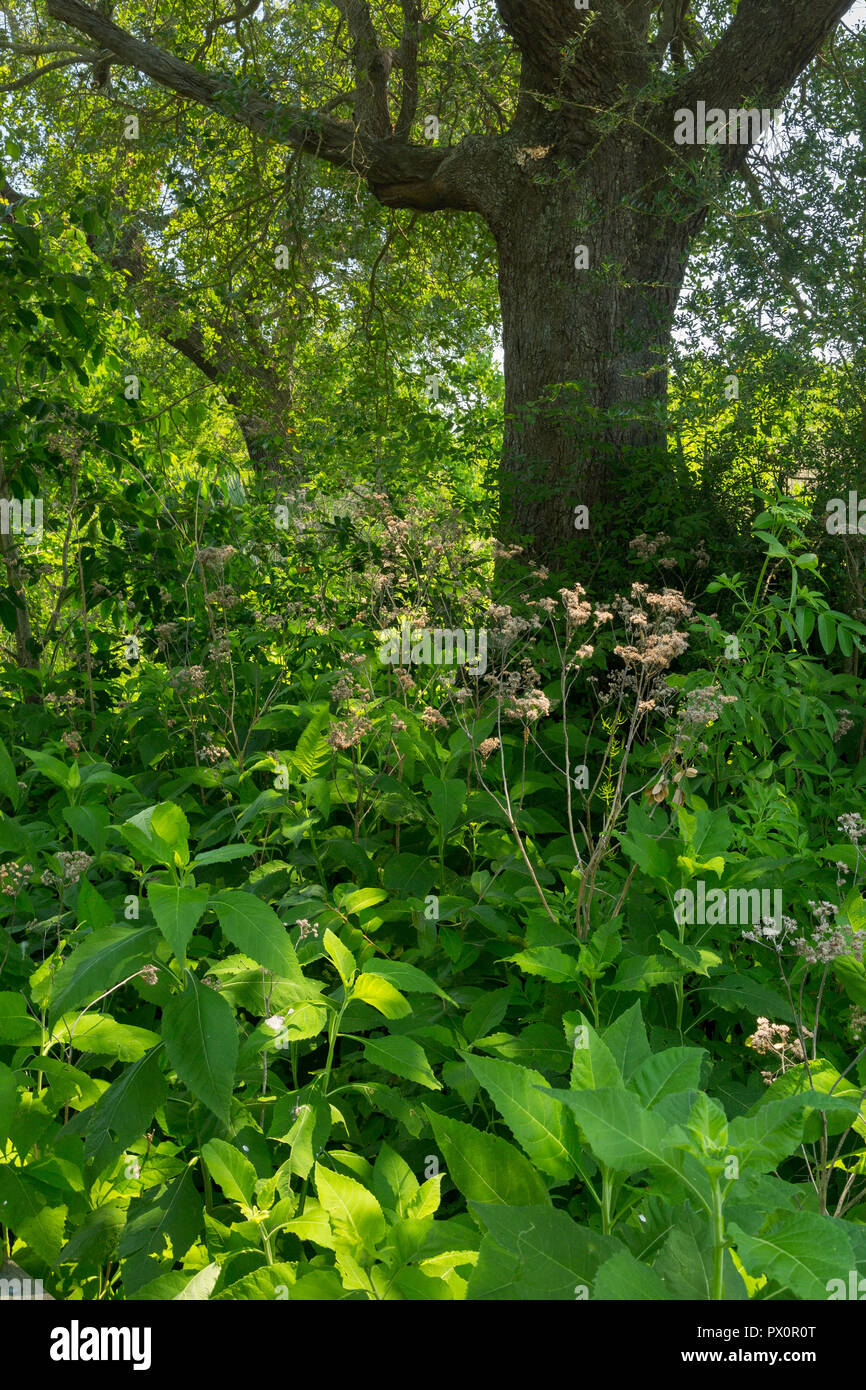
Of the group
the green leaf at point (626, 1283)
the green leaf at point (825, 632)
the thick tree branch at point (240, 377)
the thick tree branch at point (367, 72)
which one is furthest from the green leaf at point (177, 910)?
the thick tree branch at point (367, 72)

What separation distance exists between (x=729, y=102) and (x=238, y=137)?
4380mm

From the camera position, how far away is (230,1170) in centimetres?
168

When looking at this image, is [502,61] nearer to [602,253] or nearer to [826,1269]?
[602,253]

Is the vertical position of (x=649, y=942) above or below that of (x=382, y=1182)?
above

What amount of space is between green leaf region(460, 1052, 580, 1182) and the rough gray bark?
4.65 meters

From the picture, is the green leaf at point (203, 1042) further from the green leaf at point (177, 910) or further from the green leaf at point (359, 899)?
the green leaf at point (359, 899)

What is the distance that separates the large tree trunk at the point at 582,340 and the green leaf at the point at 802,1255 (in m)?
4.97

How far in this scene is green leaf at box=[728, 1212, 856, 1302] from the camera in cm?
111

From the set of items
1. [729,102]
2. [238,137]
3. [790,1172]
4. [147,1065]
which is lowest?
[790,1172]

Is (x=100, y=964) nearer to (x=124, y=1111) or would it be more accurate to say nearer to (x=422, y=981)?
(x=124, y=1111)

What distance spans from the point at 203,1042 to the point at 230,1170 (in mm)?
214
